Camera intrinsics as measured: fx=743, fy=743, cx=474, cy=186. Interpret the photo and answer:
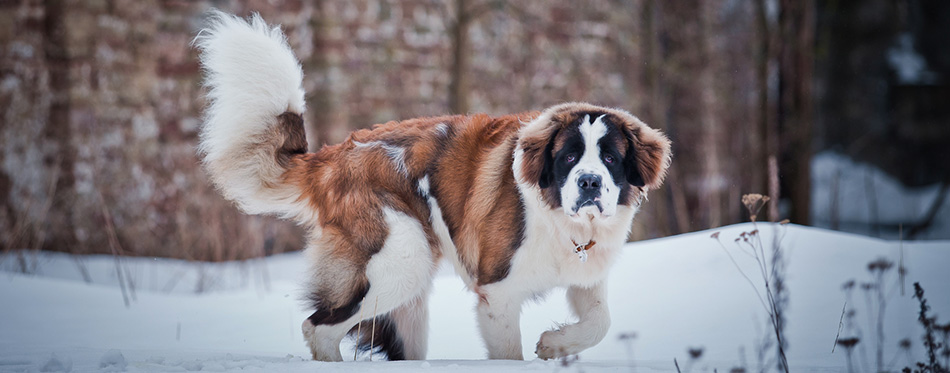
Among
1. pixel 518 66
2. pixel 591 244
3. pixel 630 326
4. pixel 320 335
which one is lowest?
pixel 630 326

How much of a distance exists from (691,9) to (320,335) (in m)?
9.97

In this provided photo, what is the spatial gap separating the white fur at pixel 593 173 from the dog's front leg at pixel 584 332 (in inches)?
18.7

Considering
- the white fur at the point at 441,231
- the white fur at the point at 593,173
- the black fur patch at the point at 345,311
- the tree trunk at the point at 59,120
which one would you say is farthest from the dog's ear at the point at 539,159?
the tree trunk at the point at 59,120

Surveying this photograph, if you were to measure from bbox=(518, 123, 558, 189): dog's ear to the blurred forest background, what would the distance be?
374cm

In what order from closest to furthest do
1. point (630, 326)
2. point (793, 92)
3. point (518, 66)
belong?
point (630, 326) → point (793, 92) → point (518, 66)

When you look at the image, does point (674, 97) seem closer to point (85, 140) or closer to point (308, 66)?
point (308, 66)

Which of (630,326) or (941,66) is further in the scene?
(941,66)

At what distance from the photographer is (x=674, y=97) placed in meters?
11.7

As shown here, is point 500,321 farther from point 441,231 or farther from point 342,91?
point 342,91

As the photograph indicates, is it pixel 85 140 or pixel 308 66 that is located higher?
pixel 308 66

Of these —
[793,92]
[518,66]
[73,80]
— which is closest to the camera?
[793,92]

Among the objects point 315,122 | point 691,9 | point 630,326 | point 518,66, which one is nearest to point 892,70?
point 691,9

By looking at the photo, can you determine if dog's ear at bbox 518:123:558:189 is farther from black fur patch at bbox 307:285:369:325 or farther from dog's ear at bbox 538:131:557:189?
black fur patch at bbox 307:285:369:325

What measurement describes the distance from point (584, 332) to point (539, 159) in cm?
83
